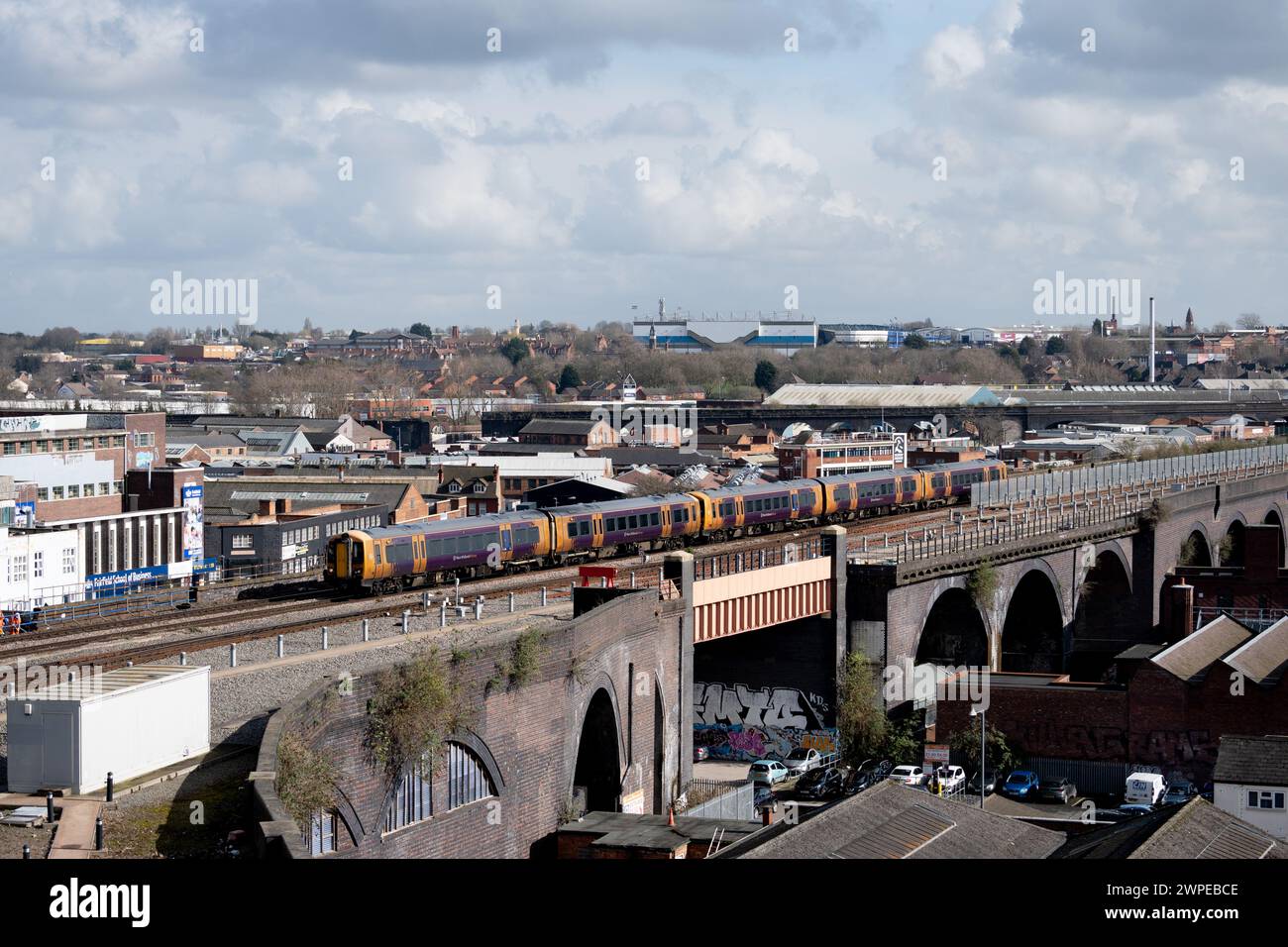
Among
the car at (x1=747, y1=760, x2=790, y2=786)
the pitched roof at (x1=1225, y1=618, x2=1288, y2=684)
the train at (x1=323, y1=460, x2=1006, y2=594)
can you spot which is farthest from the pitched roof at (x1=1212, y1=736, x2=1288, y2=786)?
the train at (x1=323, y1=460, x2=1006, y2=594)

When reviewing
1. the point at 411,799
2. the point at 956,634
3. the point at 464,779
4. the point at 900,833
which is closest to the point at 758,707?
the point at 956,634

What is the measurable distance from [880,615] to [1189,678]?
8.48 metres

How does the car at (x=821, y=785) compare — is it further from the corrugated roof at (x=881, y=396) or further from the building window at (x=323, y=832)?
the corrugated roof at (x=881, y=396)

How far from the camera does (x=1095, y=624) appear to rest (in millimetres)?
63312

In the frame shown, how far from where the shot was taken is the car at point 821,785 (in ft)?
129

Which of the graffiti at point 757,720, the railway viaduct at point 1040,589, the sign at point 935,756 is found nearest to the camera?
the sign at point 935,756

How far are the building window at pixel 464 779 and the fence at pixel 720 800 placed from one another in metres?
5.03

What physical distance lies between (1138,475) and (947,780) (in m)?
44.2

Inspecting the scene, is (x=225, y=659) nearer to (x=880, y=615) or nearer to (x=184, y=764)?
(x=184, y=764)

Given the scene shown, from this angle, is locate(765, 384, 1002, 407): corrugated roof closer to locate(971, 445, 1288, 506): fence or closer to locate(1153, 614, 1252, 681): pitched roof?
locate(971, 445, 1288, 506): fence

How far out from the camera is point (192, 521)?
57.6 m

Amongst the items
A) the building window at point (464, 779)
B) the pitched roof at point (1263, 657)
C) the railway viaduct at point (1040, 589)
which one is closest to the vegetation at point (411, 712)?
the building window at point (464, 779)
